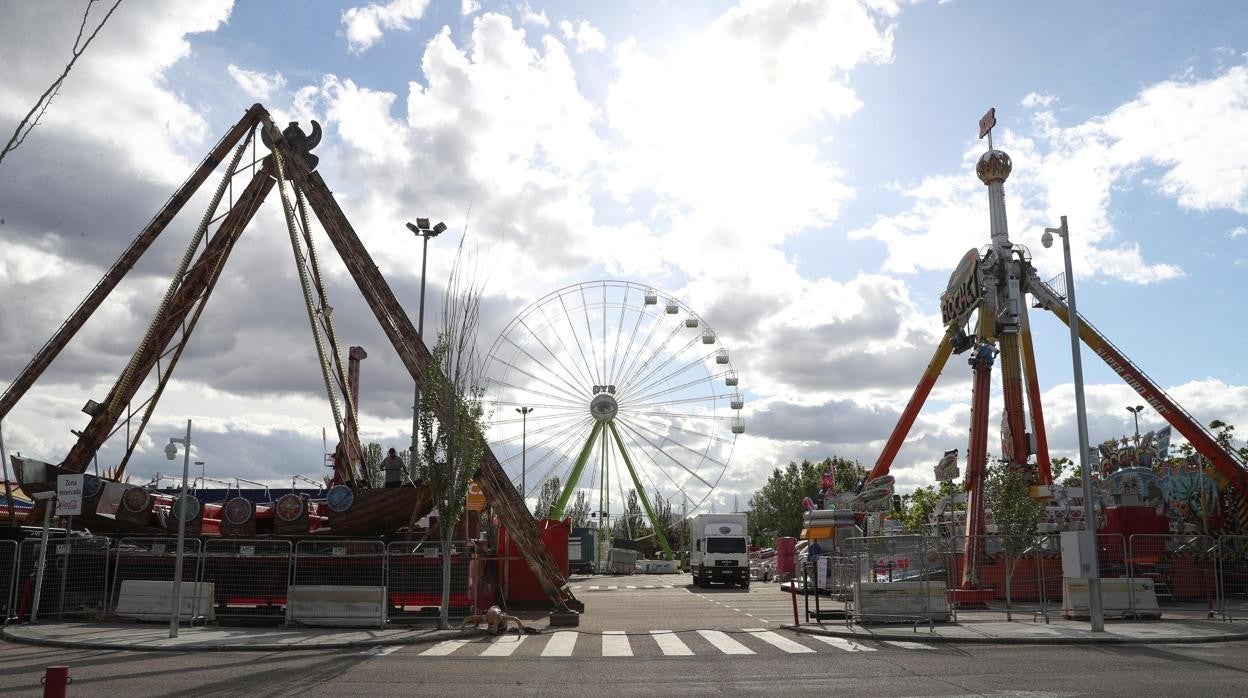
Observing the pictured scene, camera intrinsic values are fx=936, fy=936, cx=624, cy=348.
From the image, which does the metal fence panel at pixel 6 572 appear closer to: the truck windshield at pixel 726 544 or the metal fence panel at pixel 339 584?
the metal fence panel at pixel 339 584

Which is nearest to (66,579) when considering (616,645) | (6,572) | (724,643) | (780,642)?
(6,572)

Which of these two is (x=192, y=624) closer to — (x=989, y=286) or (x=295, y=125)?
(x=295, y=125)

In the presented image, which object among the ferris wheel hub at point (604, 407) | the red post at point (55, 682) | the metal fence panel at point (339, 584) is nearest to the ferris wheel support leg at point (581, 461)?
the ferris wheel hub at point (604, 407)

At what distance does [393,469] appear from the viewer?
24.3m

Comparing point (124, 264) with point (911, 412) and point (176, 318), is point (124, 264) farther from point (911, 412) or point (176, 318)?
point (911, 412)

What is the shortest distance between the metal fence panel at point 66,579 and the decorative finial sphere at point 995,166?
33.2 meters

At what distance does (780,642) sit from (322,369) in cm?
1510

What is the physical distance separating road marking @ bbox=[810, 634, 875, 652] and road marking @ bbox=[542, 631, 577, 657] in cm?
475

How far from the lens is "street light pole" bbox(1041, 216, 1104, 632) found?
18672 mm

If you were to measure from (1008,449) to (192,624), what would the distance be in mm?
27110

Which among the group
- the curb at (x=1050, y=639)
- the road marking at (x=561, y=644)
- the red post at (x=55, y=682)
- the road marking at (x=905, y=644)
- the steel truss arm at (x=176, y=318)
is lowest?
the road marking at (x=561, y=644)

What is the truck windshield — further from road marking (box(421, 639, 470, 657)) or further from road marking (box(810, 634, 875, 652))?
road marking (box(421, 639, 470, 657))

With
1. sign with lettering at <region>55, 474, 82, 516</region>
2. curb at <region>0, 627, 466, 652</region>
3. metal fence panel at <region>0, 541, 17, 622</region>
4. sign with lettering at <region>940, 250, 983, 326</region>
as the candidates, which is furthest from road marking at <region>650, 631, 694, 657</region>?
sign with lettering at <region>940, 250, 983, 326</region>

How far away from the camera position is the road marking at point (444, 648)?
16000 millimetres
